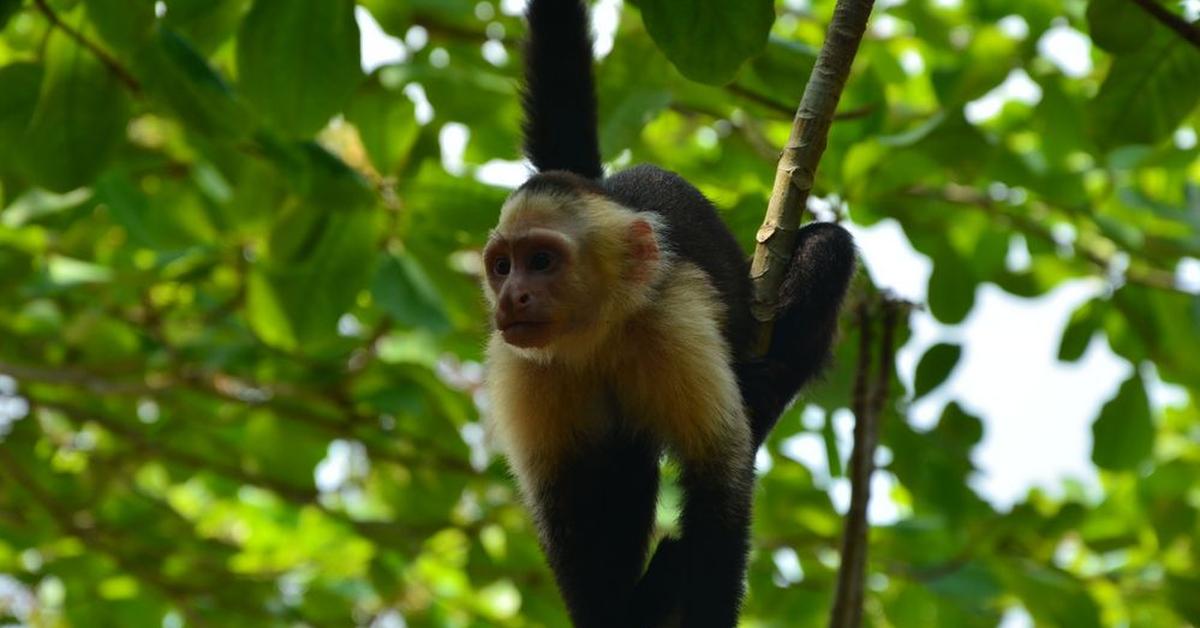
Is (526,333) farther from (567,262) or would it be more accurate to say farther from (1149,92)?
(1149,92)

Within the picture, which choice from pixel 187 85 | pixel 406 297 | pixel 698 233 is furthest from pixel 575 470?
pixel 187 85

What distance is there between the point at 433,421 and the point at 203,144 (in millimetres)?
1361

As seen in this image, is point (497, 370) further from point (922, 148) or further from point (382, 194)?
point (922, 148)

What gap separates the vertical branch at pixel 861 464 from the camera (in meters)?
2.80

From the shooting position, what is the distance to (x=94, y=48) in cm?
258

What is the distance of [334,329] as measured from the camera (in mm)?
3457

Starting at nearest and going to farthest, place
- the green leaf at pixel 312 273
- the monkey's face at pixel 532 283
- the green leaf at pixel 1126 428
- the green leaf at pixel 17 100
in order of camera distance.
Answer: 1. the green leaf at pixel 17 100
2. the monkey's face at pixel 532 283
3. the green leaf at pixel 312 273
4. the green leaf at pixel 1126 428

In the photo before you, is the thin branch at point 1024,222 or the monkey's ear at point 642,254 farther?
the thin branch at point 1024,222

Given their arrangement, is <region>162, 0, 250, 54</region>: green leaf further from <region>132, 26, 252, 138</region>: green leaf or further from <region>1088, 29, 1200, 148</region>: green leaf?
<region>1088, 29, 1200, 148</region>: green leaf

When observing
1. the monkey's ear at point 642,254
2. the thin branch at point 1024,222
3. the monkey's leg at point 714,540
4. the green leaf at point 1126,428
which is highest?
the thin branch at point 1024,222

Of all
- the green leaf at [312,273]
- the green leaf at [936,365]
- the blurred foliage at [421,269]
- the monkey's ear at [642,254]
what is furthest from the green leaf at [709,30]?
the green leaf at [936,365]

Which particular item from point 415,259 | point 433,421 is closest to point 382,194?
point 415,259

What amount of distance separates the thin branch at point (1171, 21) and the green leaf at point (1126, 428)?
1781 mm

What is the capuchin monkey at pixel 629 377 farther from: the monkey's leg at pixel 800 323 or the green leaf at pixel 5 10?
the green leaf at pixel 5 10
